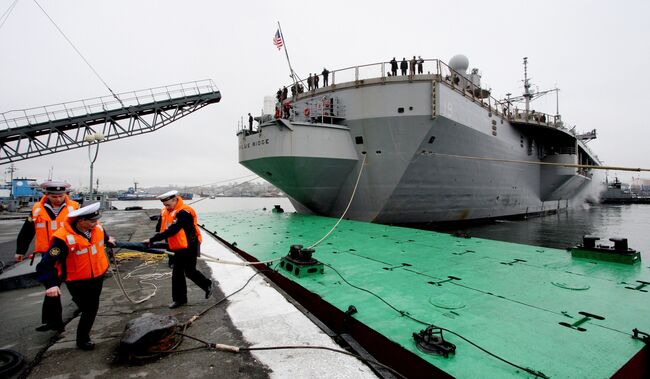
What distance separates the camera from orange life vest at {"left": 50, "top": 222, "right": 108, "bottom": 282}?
95.9 inches

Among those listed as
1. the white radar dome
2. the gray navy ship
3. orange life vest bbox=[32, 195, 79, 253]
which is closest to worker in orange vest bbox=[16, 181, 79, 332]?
orange life vest bbox=[32, 195, 79, 253]

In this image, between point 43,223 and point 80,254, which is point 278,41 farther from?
point 80,254

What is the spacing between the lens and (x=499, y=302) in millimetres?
3680

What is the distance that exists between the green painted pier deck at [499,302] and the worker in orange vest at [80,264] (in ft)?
7.83

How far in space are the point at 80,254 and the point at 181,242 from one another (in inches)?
43.8

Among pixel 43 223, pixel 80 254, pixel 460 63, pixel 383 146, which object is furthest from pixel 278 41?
pixel 80 254

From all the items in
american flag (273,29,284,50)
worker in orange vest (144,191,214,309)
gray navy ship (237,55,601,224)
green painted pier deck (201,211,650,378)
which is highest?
american flag (273,29,284,50)

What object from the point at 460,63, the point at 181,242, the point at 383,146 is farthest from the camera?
the point at 460,63

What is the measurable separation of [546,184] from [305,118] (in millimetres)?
20687

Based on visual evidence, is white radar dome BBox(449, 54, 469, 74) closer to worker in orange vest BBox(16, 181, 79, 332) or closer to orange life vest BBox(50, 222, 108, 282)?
worker in orange vest BBox(16, 181, 79, 332)

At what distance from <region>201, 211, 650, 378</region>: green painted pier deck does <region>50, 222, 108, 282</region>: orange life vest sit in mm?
2444

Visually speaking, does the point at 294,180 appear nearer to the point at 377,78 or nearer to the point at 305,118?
the point at 305,118

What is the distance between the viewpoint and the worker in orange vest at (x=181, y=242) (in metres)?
3.52

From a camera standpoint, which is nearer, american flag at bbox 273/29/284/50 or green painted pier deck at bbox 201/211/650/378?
green painted pier deck at bbox 201/211/650/378
